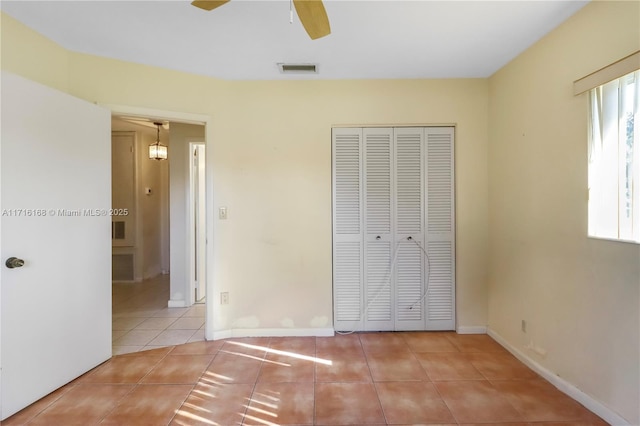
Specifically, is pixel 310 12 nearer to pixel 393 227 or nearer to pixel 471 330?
pixel 393 227

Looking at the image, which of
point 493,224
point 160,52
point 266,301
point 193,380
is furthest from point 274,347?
point 160,52

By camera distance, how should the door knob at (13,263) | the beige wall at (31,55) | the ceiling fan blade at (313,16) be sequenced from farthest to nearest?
the beige wall at (31,55)
the door knob at (13,263)
the ceiling fan blade at (313,16)

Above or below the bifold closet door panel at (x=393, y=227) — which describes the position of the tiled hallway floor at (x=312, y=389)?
below

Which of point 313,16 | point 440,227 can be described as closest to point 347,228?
point 440,227

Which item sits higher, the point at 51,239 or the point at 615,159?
the point at 615,159

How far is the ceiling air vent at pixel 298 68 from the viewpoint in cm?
262

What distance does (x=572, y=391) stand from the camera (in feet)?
6.37

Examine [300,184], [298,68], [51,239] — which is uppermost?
[298,68]

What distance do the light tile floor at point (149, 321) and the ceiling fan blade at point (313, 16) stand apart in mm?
2810

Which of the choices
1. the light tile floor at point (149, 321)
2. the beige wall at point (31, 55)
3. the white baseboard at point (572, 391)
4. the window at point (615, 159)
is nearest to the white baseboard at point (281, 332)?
the light tile floor at point (149, 321)

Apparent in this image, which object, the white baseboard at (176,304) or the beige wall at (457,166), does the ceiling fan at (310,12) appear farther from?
the white baseboard at (176,304)

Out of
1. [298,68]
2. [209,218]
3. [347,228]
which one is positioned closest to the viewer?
[298,68]

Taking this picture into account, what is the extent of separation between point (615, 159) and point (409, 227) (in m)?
1.57

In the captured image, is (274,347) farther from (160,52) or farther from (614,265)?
(160,52)
